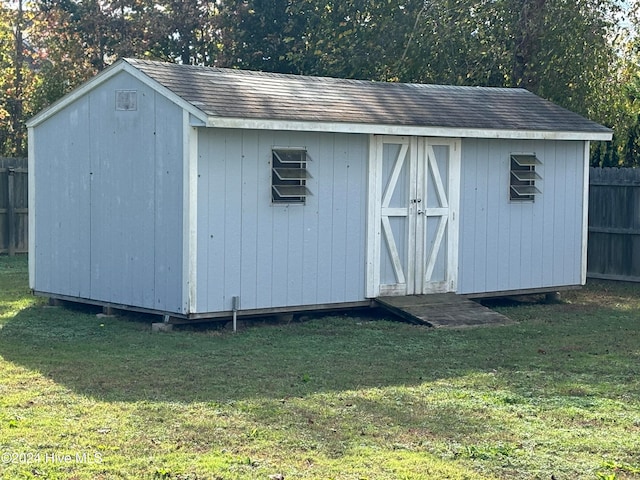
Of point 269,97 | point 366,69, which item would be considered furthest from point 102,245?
point 366,69

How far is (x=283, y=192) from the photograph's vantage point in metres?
11.9

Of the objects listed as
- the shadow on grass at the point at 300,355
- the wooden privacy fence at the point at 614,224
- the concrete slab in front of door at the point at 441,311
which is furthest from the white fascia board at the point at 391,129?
the wooden privacy fence at the point at 614,224

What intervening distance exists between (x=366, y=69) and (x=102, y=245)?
1034cm

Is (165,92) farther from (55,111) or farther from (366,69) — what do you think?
(366,69)

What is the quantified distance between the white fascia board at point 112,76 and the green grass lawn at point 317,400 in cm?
234

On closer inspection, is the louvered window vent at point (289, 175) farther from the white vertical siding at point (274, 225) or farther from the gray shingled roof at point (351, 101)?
the gray shingled roof at point (351, 101)

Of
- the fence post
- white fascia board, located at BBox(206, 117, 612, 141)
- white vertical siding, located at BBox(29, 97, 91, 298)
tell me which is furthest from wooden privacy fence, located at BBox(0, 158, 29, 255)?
white fascia board, located at BBox(206, 117, 612, 141)

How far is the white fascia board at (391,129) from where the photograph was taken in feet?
36.7

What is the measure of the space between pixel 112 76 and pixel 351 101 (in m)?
2.85

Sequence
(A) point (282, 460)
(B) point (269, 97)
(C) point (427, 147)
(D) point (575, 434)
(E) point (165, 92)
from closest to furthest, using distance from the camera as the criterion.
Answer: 1. (A) point (282, 460)
2. (D) point (575, 434)
3. (E) point (165, 92)
4. (B) point (269, 97)
5. (C) point (427, 147)

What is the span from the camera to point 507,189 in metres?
14.0

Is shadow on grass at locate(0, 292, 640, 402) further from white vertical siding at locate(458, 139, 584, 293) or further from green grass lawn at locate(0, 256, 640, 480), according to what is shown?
white vertical siding at locate(458, 139, 584, 293)

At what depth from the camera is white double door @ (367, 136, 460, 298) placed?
12.8 m

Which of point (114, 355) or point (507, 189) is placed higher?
point (507, 189)
